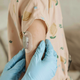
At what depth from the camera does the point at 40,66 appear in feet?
1.70

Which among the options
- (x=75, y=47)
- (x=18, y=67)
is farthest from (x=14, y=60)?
(x=75, y=47)

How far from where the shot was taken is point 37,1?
0.48m

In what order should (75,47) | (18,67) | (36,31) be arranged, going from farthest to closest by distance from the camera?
1. (75,47)
2. (18,67)
3. (36,31)

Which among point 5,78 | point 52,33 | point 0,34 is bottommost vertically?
point 5,78

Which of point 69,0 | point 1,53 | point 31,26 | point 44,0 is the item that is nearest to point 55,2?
point 44,0

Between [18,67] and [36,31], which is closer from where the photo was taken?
[36,31]

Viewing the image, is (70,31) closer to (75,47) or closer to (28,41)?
(75,47)

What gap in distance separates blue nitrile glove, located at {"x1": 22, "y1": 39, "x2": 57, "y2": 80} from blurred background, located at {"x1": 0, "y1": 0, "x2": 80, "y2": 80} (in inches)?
25.7

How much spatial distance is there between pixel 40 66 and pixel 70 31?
2.93ft

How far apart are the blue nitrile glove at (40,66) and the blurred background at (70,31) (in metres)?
0.65

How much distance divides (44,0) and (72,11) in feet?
3.10

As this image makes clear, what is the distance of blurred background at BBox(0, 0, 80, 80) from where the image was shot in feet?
3.91

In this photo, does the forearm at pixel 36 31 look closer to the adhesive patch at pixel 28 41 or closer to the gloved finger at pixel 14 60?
the adhesive patch at pixel 28 41

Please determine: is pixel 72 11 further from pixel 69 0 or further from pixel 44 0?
pixel 44 0
